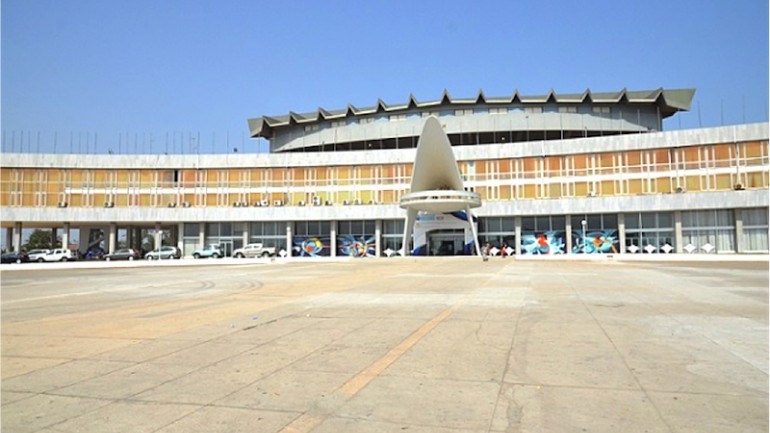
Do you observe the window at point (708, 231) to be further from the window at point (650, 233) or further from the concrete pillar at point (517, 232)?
the concrete pillar at point (517, 232)

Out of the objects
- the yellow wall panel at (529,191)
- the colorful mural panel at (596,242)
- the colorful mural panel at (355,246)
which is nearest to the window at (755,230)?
the colorful mural panel at (596,242)

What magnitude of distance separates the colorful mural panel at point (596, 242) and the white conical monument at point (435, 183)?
970cm

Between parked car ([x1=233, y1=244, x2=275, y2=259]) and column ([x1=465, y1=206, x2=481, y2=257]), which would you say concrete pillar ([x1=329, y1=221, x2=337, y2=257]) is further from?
column ([x1=465, y1=206, x2=481, y2=257])

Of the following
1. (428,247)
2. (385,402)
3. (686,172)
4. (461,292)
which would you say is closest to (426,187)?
(428,247)

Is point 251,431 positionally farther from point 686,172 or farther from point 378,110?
point 378,110

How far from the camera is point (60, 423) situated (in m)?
4.52

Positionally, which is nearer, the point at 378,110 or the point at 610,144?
the point at 610,144

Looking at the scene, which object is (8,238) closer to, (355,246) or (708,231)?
(355,246)

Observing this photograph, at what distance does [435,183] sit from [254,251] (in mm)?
19732

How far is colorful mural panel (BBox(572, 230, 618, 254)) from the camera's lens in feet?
173

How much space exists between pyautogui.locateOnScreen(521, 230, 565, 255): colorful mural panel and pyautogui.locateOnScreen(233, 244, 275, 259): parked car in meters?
25.8

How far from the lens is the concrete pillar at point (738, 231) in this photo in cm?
4797

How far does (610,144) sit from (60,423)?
53957 mm

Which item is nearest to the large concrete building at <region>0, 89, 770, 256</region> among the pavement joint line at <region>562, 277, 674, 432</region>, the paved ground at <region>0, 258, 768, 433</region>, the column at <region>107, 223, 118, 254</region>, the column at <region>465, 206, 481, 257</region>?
the column at <region>107, 223, 118, 254</region>
